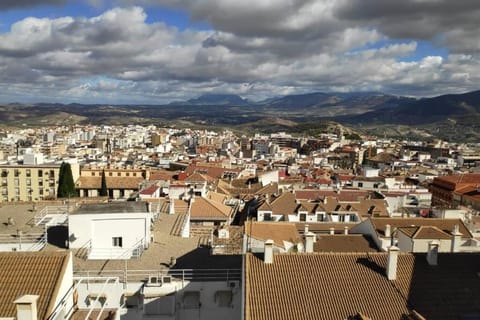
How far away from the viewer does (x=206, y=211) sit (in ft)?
132

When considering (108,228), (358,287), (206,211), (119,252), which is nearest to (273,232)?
(119,252)

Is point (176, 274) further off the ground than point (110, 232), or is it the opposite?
point (110, 232)

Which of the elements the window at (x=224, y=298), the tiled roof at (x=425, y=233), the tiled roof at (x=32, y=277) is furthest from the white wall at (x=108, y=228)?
the tiled roof at (x=425, y=233)

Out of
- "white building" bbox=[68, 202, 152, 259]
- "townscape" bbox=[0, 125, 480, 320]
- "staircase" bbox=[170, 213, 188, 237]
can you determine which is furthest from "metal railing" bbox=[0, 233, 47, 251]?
"staircase" bbox=[170, 213, 188, 237]

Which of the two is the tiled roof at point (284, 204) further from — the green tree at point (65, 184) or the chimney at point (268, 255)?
the green tree at point (65, 184)

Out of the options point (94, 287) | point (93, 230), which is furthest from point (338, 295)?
point (93, 230)

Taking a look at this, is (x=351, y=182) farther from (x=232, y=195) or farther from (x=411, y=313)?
Result: (x=411, y=313)

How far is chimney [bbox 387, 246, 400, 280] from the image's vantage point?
1631 cm

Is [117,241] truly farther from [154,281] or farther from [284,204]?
[284,204]

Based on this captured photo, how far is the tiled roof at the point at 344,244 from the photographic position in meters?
30.1

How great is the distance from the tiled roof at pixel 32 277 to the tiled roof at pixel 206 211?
2396cm

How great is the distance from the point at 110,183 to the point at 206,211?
40.3 metres

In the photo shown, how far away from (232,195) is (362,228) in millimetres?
25845

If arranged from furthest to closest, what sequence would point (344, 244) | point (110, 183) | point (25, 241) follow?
1. point (110, 183)
2. point (344, 244)
3. point (25, 241)
